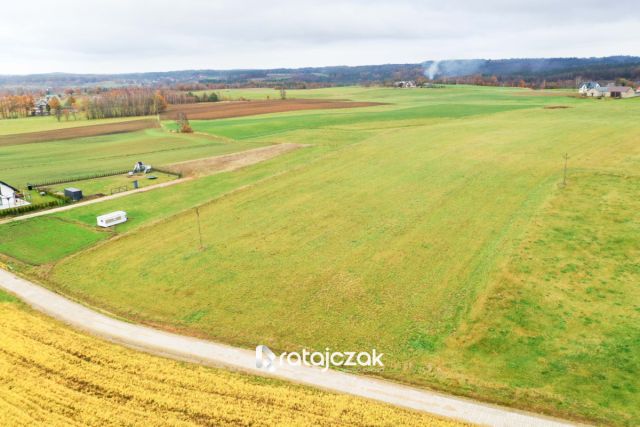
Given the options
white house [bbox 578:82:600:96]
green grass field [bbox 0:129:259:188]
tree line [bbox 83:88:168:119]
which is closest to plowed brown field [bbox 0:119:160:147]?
green grass field [bbox 0:129:259:188]

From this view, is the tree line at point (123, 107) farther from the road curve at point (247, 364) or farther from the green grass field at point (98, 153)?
the road curve at point (247, 364)

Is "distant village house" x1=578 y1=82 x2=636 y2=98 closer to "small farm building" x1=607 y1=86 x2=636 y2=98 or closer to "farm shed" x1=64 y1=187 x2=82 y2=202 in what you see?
"small farm building" x1=607 y1=86 x2=636 y2=98

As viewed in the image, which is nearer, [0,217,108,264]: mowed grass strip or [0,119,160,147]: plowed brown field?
[0,217,108,264]: mowed grass strip

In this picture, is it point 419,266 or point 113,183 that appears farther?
point 113,183

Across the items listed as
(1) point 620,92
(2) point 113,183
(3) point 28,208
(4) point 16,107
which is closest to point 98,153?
(2) point 113,183

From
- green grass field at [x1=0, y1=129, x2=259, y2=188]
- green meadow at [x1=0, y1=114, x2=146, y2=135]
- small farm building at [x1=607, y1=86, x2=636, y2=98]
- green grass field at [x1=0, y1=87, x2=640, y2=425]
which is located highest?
small farm building at [x1=607, y1=86, x2=636, y2=98]

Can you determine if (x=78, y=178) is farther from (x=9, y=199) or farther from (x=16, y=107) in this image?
(x=16, y=107)
